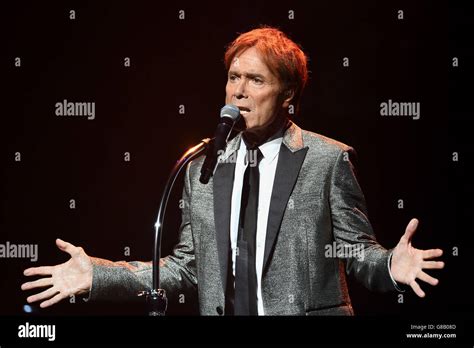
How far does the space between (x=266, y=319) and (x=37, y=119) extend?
161cm

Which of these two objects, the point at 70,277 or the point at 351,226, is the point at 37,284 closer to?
the point at 70,277

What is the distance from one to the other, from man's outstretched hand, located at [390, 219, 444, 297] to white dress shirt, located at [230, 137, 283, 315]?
442 mm

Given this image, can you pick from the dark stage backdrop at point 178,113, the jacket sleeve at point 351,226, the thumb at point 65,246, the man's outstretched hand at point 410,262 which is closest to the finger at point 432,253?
the man's outstretched hand at point 410,262

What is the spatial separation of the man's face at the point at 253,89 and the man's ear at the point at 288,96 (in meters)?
0.05

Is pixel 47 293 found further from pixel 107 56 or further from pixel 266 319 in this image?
pixel 107 56

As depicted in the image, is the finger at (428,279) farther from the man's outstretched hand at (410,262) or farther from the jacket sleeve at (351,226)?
the jacket sleeve at (351,226)

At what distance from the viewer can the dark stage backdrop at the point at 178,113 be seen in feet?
10.4

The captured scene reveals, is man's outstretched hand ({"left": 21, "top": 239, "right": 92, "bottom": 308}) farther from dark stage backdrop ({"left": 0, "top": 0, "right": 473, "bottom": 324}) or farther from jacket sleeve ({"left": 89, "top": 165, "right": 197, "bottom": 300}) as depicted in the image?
dark stage backdrop ({"left": 0, "top": 0, "right": 473, "bottom": 324})

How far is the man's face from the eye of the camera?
2.65m

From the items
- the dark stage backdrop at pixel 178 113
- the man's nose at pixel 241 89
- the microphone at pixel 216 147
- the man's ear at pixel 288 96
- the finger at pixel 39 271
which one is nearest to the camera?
the microphone at pixel 216 147

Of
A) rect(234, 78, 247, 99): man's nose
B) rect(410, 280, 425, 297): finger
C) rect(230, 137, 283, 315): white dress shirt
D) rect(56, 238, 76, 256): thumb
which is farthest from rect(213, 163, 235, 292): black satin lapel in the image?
rect(410, 280, 425, 297): finger

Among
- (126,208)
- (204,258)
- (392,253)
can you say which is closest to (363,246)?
(392,253)

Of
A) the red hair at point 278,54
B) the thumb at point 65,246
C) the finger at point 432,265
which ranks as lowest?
the finger at point 432,265

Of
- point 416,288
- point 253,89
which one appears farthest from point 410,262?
point 253,89
